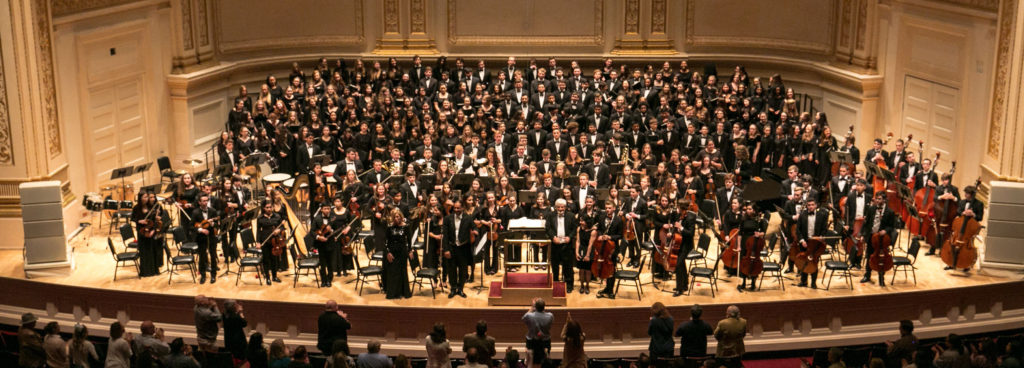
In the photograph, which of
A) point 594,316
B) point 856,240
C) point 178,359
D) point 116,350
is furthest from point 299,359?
point 856,240

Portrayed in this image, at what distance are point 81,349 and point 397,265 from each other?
14.5ft

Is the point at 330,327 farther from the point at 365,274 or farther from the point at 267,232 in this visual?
the point at 267,232

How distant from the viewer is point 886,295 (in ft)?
43.9

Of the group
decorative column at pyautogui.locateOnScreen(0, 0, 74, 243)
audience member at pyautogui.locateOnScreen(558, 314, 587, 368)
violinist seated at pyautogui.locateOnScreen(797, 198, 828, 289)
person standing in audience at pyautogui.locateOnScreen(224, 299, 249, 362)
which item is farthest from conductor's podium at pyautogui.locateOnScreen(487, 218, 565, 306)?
decorative column at pyautogui.locateOnScreen(0, 0, 74, 243)

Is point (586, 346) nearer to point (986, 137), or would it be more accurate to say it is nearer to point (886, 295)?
point (886, 295)

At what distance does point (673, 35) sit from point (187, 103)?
406 inches

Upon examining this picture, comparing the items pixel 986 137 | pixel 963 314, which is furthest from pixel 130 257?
pixel 986 137

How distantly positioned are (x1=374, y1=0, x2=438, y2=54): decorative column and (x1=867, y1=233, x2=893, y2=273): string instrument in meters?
12.2

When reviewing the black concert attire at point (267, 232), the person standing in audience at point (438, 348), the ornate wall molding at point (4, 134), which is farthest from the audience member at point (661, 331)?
the ornate wall molding at point (4, 134)

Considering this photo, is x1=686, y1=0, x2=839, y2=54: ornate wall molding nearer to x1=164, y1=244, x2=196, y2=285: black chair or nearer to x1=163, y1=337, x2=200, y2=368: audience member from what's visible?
x1=164, y1=244, x2=196, y2=285: black chair

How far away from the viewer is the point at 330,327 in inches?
475

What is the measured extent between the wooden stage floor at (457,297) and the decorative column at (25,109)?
1.15 meters

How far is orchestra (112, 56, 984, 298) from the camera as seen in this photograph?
15.1 meters

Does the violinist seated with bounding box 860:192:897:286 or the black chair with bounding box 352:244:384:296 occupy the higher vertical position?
the violinist seated with bounding box 860:192:897:286
